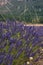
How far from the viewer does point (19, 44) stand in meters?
2.92

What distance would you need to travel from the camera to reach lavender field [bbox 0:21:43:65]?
282 cm

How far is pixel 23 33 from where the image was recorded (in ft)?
11.6

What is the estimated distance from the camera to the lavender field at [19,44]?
9.27 ft

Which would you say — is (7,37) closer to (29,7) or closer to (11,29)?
(11,29)

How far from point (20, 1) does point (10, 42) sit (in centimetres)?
Answer: 1006

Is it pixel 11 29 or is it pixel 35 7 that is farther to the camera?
pixel 35 7

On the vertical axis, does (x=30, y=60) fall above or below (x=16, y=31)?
below

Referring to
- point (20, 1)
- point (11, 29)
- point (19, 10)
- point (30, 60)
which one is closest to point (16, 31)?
point (11, 29)

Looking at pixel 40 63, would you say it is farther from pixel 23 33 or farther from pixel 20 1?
pixel 20 1

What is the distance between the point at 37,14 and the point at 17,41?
9828 millimetres

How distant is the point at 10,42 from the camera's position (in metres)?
2.98

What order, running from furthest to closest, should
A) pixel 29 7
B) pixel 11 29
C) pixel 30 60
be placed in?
pixel 29 7, pixel 11 29, pixel 30 60

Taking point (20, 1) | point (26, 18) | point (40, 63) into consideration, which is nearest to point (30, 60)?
point (40, 63)

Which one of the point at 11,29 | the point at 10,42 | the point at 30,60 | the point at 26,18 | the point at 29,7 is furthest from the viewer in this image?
the point at 29,7
